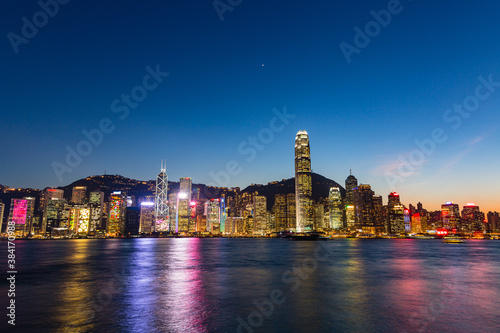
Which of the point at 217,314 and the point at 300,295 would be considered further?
the point at 300,295

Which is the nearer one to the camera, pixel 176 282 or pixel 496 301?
pixel 496 301

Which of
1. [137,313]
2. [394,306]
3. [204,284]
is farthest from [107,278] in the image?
[394,306]

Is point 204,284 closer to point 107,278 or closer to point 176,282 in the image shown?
point 176,282

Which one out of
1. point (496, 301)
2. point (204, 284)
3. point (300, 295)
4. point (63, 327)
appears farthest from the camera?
point (204, 284)

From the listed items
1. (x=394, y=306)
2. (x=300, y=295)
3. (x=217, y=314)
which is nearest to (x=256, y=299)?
(x=300, y=295)

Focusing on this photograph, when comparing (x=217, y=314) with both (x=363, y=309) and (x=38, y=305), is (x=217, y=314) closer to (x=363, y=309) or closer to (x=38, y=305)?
(x=363, y=309)

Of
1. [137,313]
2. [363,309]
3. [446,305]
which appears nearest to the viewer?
[137,313]

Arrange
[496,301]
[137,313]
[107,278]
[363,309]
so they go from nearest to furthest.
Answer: [137,313] → [363,309] → [496,301] → [107,278]

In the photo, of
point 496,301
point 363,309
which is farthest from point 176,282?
point 496,301

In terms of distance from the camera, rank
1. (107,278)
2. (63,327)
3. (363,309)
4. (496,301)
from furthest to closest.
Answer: (107,278) < (496,301) < (363,309) < (63,327)
